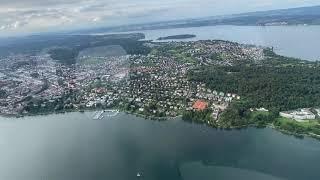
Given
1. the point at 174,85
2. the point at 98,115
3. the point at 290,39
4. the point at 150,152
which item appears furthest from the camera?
the point at 290,39

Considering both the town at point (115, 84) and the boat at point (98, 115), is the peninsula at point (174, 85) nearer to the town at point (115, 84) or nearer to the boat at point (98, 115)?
the town at point (115, 84)

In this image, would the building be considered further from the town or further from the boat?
the boat

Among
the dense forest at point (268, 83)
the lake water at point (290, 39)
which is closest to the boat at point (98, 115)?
the dense forest at point (268, 83)

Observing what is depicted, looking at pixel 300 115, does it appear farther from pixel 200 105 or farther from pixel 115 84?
pixel 115 84

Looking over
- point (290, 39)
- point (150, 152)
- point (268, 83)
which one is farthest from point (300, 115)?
point (290, 39)

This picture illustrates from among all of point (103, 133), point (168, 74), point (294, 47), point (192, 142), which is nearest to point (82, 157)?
point (103, 133)

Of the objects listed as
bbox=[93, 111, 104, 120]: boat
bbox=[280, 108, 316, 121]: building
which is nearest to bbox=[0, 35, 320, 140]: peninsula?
bbox=[280, 108, 316, 121]: building
